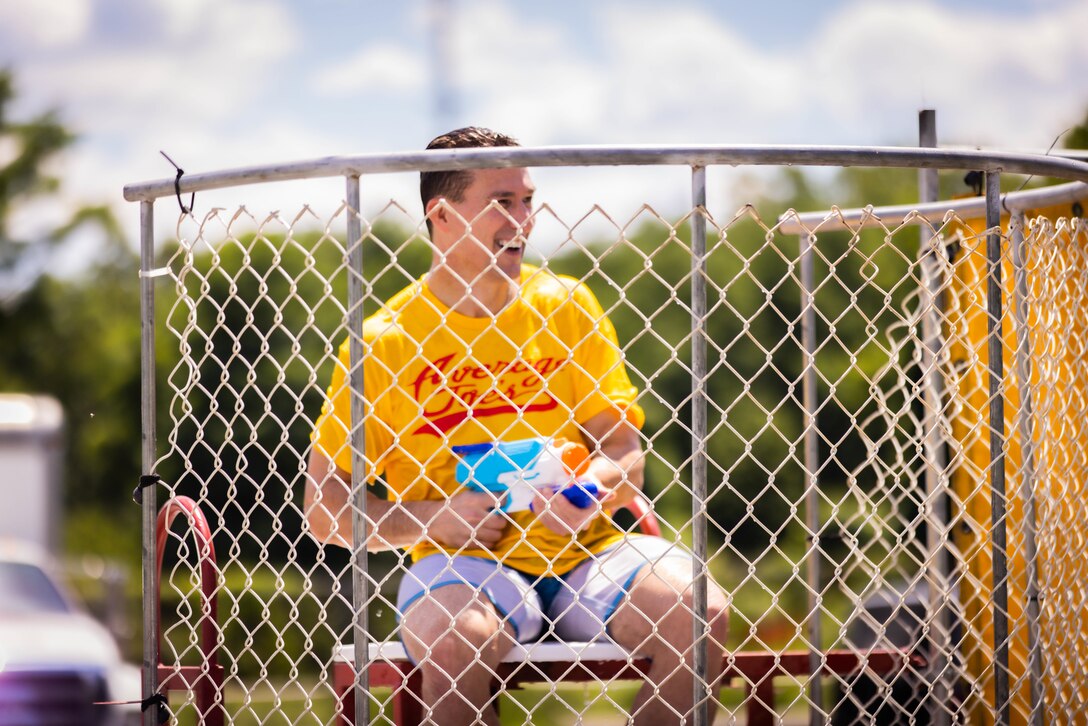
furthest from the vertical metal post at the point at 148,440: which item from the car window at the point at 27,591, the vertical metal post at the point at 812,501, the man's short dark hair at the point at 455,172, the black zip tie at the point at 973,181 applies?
the car window at the point at 27,591

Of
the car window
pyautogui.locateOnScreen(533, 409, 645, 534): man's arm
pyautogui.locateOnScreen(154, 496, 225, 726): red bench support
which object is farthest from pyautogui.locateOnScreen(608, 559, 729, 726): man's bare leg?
the car window

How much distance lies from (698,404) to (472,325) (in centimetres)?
86

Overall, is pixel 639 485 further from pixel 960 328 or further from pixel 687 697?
pixel 960 328

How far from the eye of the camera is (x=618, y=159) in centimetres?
254

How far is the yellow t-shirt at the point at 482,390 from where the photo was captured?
10.3ft

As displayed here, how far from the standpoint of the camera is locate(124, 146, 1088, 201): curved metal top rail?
2529 millimetres

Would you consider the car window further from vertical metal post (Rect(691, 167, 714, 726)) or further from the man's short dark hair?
vertical metal post (Rect(691, 167, 714, 726))

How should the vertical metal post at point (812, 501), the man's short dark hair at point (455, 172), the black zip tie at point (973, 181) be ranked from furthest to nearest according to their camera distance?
the black zip tie at point (973, 181) → the vertical metal post at point (812, 501) → the man's short dark hair at point (455, 172)

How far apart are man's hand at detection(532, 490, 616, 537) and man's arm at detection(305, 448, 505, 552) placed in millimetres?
109

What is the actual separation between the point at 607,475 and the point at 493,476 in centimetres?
31

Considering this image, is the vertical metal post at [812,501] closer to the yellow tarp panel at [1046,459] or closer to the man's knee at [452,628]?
the yellow tarp panel at [1046,459]

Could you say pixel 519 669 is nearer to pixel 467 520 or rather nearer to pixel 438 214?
pixel 467 520

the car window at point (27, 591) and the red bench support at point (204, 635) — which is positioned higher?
the red bench support at point (204, 635)

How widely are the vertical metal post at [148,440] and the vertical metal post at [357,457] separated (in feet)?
1.96
